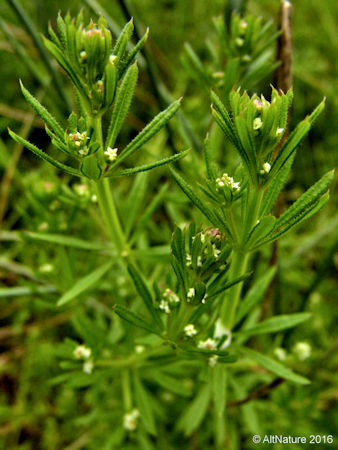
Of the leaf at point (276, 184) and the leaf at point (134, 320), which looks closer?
the leaf at point (276, 184)

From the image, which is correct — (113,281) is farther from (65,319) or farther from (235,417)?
(235,417)

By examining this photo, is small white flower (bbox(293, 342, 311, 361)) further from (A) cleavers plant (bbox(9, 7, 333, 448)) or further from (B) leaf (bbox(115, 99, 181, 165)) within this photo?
(B) leaf (bbox(115, 99, 181, 165))

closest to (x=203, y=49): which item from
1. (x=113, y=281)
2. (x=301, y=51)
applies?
(x=301, y=51)

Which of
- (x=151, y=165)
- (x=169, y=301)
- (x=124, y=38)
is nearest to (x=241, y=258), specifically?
(x=169, y=301)

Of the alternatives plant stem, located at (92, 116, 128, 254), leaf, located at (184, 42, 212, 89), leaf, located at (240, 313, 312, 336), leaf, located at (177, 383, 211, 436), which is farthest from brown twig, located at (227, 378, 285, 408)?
leaf, located at (184, 42, 212, 89)

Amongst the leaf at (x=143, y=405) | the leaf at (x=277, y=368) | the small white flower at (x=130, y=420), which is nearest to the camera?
the leaf at (x=277, y=368)

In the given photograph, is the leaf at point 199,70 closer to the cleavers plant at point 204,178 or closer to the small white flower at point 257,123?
the cleavers plant at point 204,178

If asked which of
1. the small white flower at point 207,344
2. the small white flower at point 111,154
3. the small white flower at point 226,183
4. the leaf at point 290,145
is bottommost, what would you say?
the small white flower at point 207,344

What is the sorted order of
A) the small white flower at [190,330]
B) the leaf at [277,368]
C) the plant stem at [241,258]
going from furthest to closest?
the leaf at [277,368]
the small white flower at [190,330]
the plant stem at [241,258]

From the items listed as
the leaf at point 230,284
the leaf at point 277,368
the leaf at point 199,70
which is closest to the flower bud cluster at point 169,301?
the leaf at point 230,284
